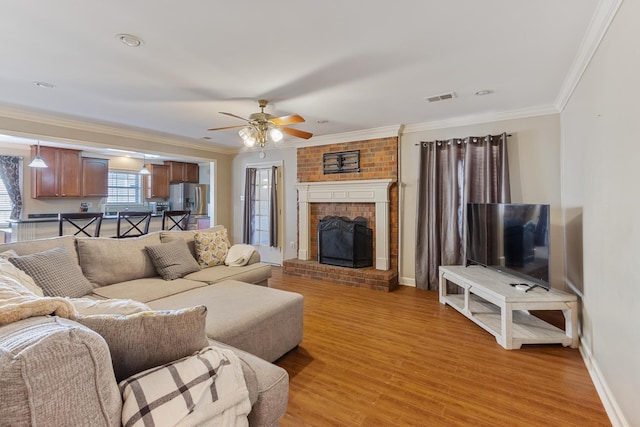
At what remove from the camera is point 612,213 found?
1824 mm

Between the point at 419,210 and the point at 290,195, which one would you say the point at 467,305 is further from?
the point at 290,195

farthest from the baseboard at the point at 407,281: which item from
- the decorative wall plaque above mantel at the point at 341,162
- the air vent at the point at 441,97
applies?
the air vent at the point at 441,97

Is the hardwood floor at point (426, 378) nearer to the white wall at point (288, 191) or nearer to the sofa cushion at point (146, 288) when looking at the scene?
the sofa cushion at point (146, 288)

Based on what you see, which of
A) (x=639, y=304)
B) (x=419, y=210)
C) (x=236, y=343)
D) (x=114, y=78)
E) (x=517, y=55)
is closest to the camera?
(x=639, y=304)

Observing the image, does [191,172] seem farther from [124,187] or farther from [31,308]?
[31,308]

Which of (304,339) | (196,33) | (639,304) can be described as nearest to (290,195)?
(304,339)

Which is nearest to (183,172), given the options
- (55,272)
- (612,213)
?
(55,272)

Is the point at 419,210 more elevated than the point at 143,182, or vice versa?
the point at 143,182

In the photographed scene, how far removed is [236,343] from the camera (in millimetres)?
1978

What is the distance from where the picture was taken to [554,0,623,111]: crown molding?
172cm

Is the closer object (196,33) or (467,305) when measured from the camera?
(196,33)

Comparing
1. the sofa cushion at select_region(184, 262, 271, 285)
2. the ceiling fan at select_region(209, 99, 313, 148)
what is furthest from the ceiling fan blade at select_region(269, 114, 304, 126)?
the sofa cushion at select_region(184, 262, 271, 285)

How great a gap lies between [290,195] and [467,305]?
11.8 feet

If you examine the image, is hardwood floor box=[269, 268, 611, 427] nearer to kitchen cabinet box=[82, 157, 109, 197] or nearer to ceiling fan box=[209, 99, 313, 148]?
ceiling fan box=[209, 99, 313, 148]
